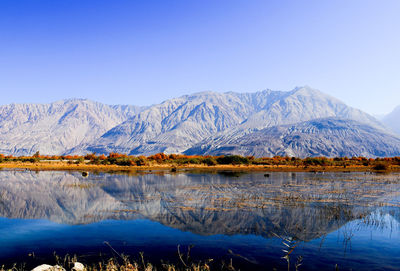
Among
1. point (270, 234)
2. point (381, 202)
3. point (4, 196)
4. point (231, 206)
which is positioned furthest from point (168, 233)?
point (4, 196)

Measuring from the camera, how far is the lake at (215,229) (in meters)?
12.8

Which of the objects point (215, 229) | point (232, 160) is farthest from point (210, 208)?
point (232, 160)

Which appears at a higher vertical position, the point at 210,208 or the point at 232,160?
the point at 232,160

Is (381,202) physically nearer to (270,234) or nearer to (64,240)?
(270,234)

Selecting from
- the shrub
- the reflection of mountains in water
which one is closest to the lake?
the reflection of mountains in water

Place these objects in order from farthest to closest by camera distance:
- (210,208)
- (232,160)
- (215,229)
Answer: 1. (232,160)
2. (210,208)
3. (215,229)

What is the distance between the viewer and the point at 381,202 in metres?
24.3

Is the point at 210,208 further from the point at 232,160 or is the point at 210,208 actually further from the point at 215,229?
the point at 232,160

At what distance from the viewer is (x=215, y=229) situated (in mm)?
16969

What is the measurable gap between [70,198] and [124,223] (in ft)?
37.6

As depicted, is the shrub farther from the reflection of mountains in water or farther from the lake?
the lake

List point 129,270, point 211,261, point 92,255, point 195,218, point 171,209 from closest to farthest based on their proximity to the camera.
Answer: point 129,270 < point 211,261 < point 92,255 < point 195,218 < point 171,209

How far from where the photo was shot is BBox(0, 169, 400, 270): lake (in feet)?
41.9

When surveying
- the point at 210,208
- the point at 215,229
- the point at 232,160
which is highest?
the point at 232,160
